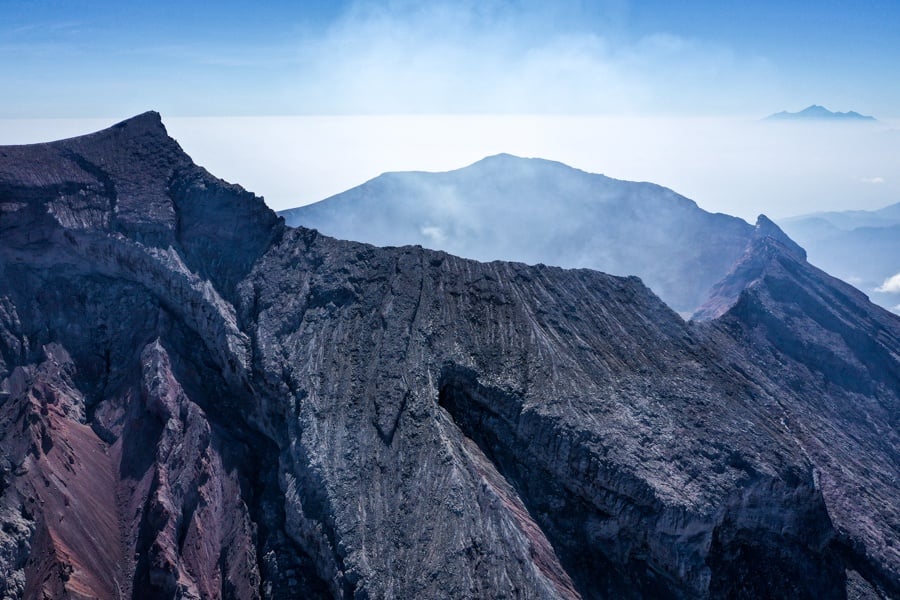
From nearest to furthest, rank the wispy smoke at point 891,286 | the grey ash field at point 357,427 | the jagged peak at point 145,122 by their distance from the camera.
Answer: the grey ash field at point 357,427
the jagged peak at point 145,122
the wispy smoke at point 891,286

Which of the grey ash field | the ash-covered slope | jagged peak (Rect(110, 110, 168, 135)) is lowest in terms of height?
the grey ash field

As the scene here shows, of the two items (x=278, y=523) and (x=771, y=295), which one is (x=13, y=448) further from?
(x=771, y=295)

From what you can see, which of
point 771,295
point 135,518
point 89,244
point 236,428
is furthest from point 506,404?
point 771,295

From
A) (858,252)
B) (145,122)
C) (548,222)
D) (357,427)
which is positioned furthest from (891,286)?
(145,122)

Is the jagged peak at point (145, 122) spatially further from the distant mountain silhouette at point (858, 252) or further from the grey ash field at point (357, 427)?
the distant mountain silhouette at point (858, 252)

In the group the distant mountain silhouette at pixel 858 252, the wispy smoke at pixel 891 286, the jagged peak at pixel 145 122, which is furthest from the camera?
the distant mountain silhouette at pixel 858 252

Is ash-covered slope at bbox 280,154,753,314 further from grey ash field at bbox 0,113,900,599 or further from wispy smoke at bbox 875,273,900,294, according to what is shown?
grey ash field at bbox 0,113,900,599

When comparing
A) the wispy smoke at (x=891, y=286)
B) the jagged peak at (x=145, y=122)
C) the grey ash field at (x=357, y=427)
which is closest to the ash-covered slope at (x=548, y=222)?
the wispy smoke at (x=891, y=286)

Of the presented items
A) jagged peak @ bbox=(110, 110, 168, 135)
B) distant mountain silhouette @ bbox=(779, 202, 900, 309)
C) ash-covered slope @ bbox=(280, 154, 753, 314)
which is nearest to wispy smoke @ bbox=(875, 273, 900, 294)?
distant mountain silhouette @ bbox=(779, 202, 900, 309)
